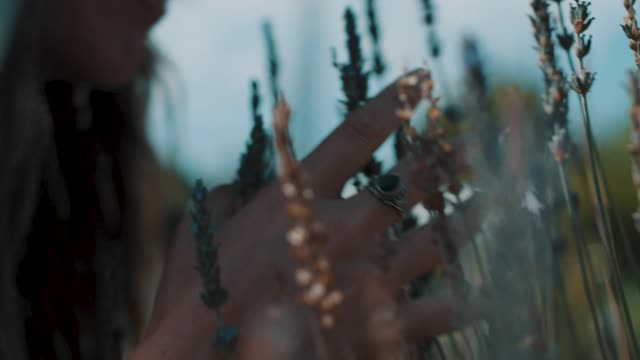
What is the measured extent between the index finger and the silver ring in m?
0.08

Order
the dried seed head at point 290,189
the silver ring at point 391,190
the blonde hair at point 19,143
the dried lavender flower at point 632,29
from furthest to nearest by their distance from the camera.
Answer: the blonde hair at point 19,143 → the silver ring at point 391,190 → the dried lavender flower at point 632,29 → the dried seed head at point 290,189

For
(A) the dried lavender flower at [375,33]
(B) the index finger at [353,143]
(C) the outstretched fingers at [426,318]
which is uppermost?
(A) the dried lavender flower at [375,33]

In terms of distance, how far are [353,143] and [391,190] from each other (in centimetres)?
11

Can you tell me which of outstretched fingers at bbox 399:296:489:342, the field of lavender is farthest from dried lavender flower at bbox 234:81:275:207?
outstretched fingers at bbox 399:296:489:342

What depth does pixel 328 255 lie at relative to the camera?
0.61 m

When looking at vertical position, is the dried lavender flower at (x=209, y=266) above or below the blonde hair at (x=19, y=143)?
below

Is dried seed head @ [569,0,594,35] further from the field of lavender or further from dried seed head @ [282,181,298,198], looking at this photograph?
dried seed head @ [282,181,298,198]

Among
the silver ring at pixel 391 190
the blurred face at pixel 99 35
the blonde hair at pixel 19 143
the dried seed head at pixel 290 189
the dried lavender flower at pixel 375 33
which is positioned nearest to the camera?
the dried seed head at pixel 290 189

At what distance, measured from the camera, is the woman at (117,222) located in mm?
681

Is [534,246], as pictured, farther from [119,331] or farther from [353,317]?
[119,331]

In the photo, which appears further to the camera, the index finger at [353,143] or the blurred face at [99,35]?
the blurred face at [99,35]

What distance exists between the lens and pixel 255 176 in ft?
2.82

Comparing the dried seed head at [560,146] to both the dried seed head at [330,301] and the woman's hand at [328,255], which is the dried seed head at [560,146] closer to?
the woman's hand at [328,255]

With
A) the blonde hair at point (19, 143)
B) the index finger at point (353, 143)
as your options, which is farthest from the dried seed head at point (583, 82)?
the blonde hair at point (19, 143)
